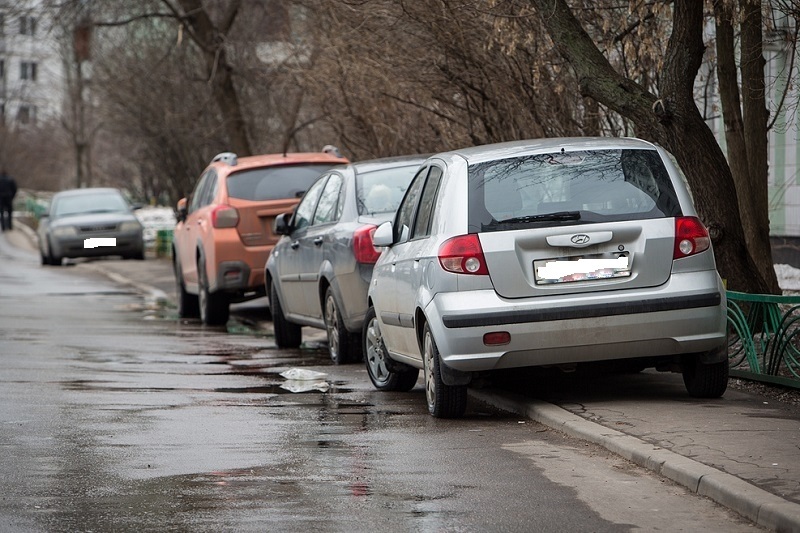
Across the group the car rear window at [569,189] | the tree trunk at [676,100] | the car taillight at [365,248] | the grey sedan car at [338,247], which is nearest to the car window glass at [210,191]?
the grey sedan car at [338,247]

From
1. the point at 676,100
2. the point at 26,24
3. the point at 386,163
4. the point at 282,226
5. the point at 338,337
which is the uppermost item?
the point at 26,24

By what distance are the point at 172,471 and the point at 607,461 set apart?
213 cm

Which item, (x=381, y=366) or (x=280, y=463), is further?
(x=381, y=366)

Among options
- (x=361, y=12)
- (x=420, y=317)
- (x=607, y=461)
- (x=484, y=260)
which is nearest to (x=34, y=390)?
(x=420, y=317)

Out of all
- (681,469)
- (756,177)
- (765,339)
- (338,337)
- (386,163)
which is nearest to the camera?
(681,469)

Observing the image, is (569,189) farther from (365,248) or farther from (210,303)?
(210,303)

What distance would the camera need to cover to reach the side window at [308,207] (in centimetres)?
1419

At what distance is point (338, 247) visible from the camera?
12836 millimetres

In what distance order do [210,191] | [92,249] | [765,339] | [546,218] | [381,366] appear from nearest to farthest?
[546,218] < [765,339] < [381,366] < [210,191] < [92,249]

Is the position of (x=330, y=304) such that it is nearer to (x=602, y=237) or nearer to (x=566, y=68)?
(x=566, y=68)

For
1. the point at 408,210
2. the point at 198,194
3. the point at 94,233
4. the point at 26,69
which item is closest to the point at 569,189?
the point at 408,210

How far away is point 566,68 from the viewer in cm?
1486

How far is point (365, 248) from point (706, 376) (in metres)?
3.55

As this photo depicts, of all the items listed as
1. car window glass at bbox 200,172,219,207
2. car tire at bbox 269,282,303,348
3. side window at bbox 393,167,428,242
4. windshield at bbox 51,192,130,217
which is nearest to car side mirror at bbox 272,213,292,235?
car tire at bbox 269,282,303,348
